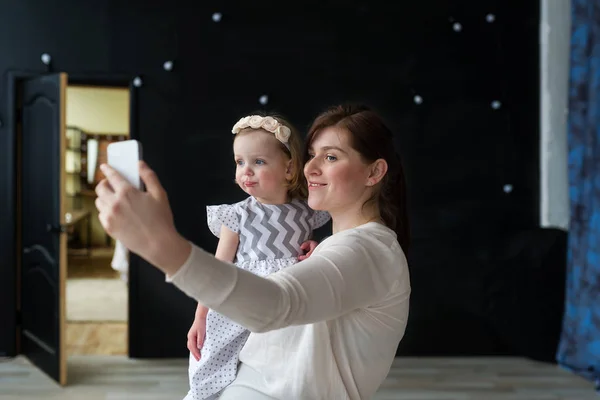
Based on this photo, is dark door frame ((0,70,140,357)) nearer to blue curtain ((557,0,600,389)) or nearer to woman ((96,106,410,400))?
blue curtain ((557,0,600,389))

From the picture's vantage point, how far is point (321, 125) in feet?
3.66

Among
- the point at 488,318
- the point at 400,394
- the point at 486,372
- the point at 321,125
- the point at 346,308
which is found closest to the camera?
the point at 346,308

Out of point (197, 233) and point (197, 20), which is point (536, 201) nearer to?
point (197, 233)

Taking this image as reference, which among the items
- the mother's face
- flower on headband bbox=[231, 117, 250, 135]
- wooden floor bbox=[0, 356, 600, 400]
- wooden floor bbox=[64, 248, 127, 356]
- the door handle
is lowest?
wooden floor bbox=[64, 248, 127, 356]

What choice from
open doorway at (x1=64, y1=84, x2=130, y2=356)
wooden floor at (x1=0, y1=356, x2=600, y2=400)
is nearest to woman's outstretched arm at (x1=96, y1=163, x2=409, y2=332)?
wooden floor at (x1=0, y1=356, x2=600, y2=400)

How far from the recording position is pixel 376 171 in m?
1.11

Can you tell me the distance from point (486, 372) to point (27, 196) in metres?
3.46

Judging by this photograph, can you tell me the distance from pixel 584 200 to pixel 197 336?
11.8 feet

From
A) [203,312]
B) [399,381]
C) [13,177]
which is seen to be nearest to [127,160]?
[203,312]

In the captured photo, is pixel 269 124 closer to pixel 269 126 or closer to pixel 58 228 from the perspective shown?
pixel 269 126

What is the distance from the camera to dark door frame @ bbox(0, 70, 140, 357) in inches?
188

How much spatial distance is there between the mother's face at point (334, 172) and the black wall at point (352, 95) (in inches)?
148

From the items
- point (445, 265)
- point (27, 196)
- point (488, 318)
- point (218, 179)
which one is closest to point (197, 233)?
point (218, 179)

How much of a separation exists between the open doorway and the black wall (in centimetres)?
222
